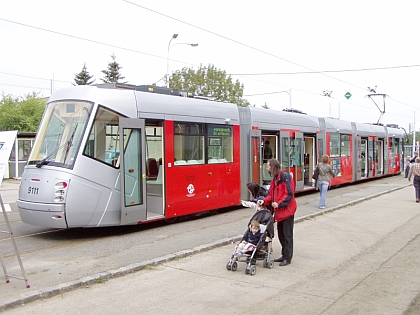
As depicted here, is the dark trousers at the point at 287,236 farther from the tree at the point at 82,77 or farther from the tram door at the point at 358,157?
the tree at the point at 82,77

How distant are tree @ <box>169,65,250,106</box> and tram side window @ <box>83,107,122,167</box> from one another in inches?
1219

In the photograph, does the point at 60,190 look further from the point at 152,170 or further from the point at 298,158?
the point at 298,158

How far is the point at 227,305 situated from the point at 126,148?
5174 millimetres

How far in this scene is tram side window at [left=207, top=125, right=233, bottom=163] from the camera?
42.6ft

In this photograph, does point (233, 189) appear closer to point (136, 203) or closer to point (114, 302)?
point (136, 203)

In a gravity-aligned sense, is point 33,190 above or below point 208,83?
below

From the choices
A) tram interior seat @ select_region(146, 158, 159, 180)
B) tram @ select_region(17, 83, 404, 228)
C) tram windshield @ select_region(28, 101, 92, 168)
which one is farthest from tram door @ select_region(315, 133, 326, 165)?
tram windshield @ select_region(28, 101, 92, 168)

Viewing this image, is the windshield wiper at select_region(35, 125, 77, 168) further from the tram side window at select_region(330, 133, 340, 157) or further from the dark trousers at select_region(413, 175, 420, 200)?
the tram side window at select_region(330, 133, 340, 157)

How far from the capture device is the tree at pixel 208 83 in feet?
136

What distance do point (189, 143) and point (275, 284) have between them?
588cm

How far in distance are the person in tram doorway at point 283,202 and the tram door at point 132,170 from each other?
3514 mm

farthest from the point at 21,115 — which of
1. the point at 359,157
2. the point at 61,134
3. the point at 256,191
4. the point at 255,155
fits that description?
the point at 256,191

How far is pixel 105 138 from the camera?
10.1 meters

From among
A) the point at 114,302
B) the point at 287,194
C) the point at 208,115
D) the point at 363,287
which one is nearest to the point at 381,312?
the point at 363,287
